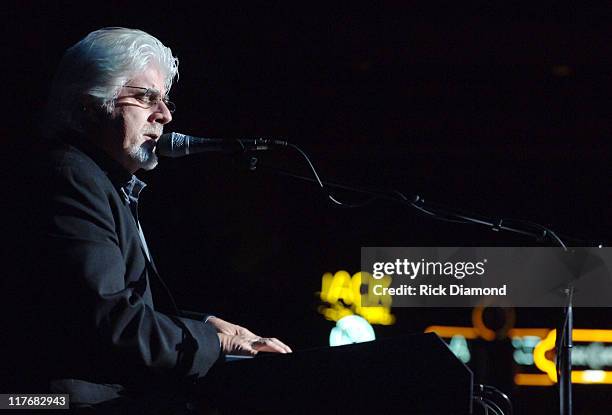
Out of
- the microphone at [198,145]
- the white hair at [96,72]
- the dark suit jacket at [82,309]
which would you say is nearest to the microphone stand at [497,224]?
the microphone at [198,145]

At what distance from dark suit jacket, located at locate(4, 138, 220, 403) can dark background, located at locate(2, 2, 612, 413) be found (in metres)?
3.19

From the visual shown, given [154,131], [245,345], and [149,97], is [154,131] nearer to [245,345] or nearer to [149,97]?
[149,97]

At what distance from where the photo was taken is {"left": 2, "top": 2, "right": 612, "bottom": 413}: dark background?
16.7ft

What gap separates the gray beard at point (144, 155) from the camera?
1.87 meters

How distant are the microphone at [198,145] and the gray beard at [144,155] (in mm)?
30

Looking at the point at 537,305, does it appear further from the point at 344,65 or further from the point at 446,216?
the point at 446,216

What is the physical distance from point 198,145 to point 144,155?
0.16 metres

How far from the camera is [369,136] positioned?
5.65 meters

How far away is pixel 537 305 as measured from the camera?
639cm

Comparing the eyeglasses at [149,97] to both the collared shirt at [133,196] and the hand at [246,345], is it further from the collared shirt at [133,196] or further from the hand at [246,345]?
the hand at [246,345]

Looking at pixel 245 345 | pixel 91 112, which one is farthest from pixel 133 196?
pixel 245 345

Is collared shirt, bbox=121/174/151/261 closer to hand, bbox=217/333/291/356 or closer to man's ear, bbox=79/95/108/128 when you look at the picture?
man's ear, bbox=79/95/108/128

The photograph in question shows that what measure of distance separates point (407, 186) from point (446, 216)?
3869 mm

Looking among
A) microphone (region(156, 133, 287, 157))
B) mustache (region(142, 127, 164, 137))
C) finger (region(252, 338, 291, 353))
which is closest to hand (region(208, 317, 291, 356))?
finger (region(252, 338, 291, 353))
